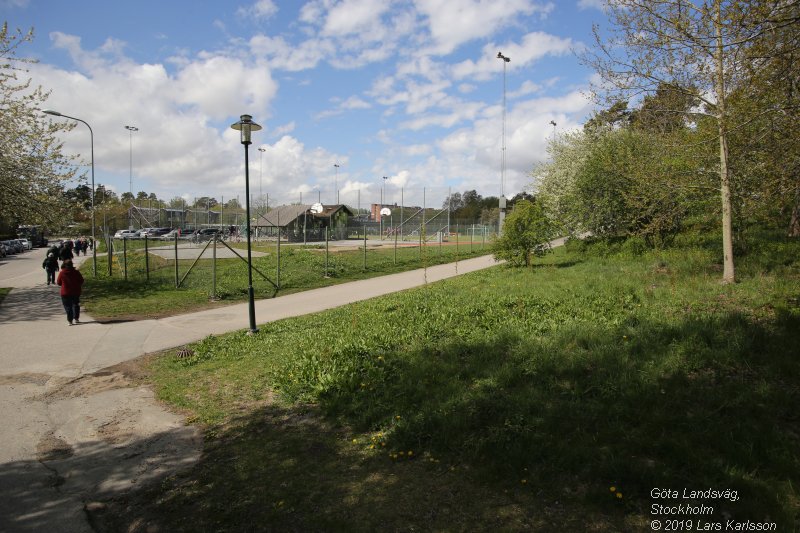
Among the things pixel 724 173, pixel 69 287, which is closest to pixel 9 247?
pixel 69 287

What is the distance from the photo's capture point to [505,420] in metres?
4.20

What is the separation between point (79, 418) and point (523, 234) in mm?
13165

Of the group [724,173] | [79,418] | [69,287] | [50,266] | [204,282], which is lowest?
[79,418]

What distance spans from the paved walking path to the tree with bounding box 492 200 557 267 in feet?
24.4

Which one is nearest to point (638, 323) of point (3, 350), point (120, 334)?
point (120, 334)

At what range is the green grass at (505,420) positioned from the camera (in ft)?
10.7

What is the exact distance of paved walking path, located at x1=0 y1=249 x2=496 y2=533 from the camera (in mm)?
3898

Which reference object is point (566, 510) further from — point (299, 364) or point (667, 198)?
point (667, 198)

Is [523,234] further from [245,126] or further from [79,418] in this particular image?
[79,418]

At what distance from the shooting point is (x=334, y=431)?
4684 millimetres

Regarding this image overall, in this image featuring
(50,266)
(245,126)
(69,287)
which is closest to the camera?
(245,126)

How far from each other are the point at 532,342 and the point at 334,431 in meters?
2.77

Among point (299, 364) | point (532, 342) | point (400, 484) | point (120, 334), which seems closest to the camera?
point (400, 484)

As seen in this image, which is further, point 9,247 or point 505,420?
point 9,247
